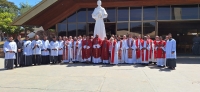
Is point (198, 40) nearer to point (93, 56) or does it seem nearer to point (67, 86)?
point (93, 56)

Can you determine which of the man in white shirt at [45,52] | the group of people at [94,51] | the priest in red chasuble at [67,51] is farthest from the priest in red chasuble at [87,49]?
the man in white shirt at [45,52]

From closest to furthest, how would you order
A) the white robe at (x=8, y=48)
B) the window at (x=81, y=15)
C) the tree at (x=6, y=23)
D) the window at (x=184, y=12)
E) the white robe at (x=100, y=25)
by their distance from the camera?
the white robe at (x=8, y=48) → the white robe at (x=100, y=25) → the window at (x=184, y=12) → the window at (x=81, y=15) → the tree at (x=6, y=23)

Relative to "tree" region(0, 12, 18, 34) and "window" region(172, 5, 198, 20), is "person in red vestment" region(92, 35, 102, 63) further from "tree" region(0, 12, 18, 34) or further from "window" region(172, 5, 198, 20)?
"tree" region(0, 12, 18, 34)

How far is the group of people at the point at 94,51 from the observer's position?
12305 mm

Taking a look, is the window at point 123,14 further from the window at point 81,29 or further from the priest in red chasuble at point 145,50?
the priest in red chasuble at point 145,50

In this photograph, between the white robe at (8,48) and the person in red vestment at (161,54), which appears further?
the person in red vestment at (161,54)

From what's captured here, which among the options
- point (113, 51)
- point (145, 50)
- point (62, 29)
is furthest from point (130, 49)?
point (62, 29)

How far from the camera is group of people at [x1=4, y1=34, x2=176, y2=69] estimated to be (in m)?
12.3

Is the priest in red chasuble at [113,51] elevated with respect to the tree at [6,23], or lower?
lower

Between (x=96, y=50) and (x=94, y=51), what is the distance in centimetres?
18

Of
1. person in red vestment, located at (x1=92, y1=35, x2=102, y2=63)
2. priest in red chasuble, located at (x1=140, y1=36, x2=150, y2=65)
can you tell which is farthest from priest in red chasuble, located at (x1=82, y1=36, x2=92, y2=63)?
priest in red chasuble, located at (x1=140, y1=36, x2=150, y2=65)

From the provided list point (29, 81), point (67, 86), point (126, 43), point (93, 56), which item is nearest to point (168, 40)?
point (126, 43)

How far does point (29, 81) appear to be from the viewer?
26.2 ft

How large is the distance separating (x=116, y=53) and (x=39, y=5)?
8143mm
